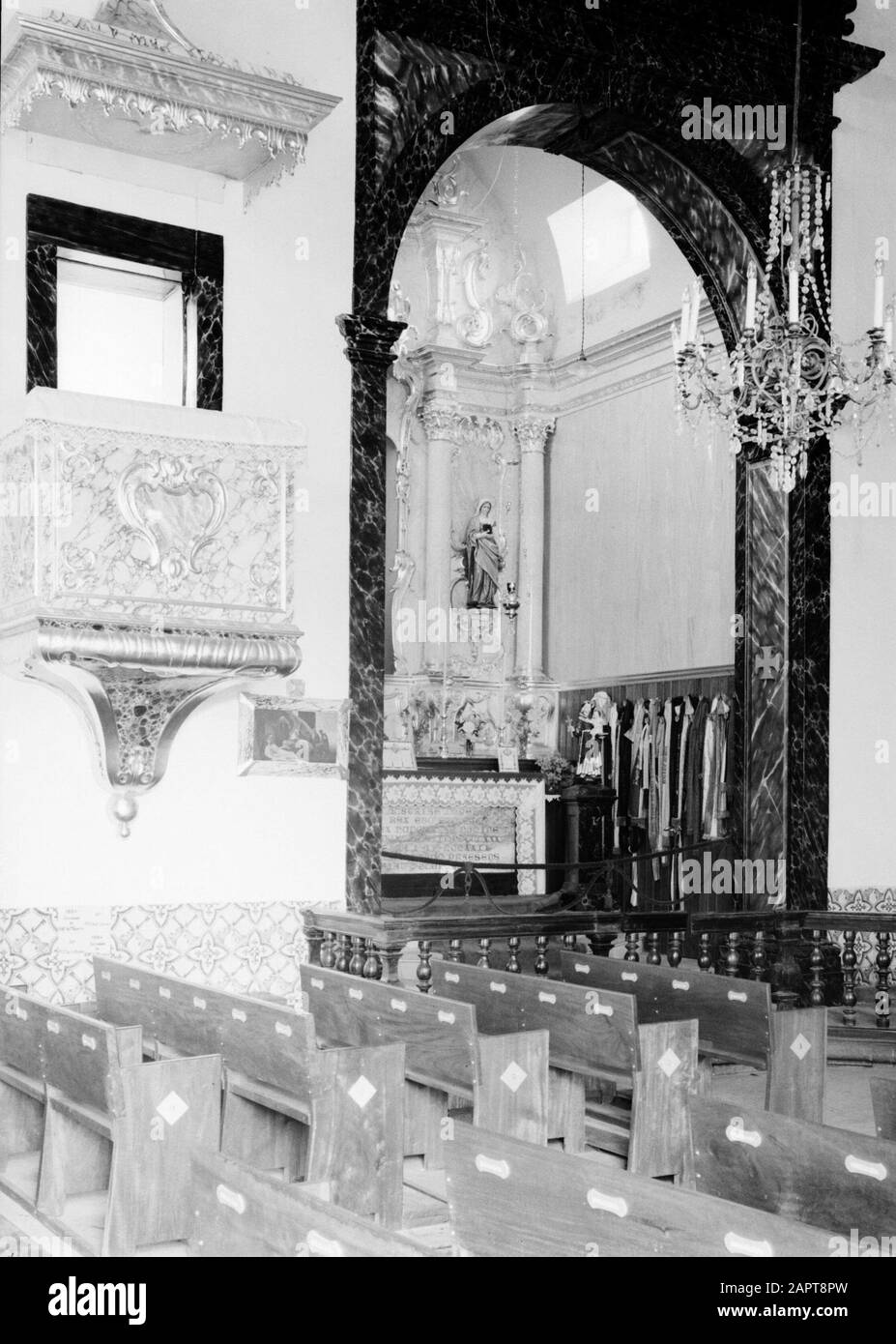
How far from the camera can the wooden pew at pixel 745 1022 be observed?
4.96 m

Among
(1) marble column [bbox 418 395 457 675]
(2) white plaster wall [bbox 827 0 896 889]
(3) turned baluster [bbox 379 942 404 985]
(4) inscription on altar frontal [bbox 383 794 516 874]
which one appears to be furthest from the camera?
(1) marble column [bbox 418 395 457 675]

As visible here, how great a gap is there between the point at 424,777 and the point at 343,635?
4.16 metres

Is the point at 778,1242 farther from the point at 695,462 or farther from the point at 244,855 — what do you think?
the point at 695,462

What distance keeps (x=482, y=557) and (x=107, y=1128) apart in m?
9.95

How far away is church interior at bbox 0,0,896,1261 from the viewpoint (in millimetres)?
4039

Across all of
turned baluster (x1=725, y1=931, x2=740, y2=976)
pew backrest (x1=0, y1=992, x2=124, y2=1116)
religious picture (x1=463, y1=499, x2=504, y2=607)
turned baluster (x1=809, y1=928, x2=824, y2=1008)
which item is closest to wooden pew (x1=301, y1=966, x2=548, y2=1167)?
pew backrest (x1=0, y1=992, x2=124, y2=1116)

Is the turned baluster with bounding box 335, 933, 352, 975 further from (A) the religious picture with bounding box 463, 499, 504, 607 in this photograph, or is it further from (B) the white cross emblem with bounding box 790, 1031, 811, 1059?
(A) the religious picture with bounding box 463, 499, 504, 607

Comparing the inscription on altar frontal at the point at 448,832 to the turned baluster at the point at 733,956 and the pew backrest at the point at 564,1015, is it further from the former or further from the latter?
the pew backrest at the point at 564,1015

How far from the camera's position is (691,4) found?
7.87 meters

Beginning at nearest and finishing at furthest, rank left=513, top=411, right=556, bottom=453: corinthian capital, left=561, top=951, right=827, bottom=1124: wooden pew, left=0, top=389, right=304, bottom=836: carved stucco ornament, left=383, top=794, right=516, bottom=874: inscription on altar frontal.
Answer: left=561, top=951, right=827, bottom=1124: wooden pew
left=0, top=389, right=304, bottom=836: carved stucco ornament
left=383, top=794, right=516, bottom=874: inscription on altar frontal
left=513, top=411, right=556, bottom=453: corinthian capital

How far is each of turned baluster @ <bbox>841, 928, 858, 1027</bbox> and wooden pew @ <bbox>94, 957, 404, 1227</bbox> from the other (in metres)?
3.75

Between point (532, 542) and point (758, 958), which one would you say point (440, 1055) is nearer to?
point (758, 958)

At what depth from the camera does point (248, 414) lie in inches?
259

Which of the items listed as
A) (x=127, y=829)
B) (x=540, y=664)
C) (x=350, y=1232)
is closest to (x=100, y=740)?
(x=127, y=829)
